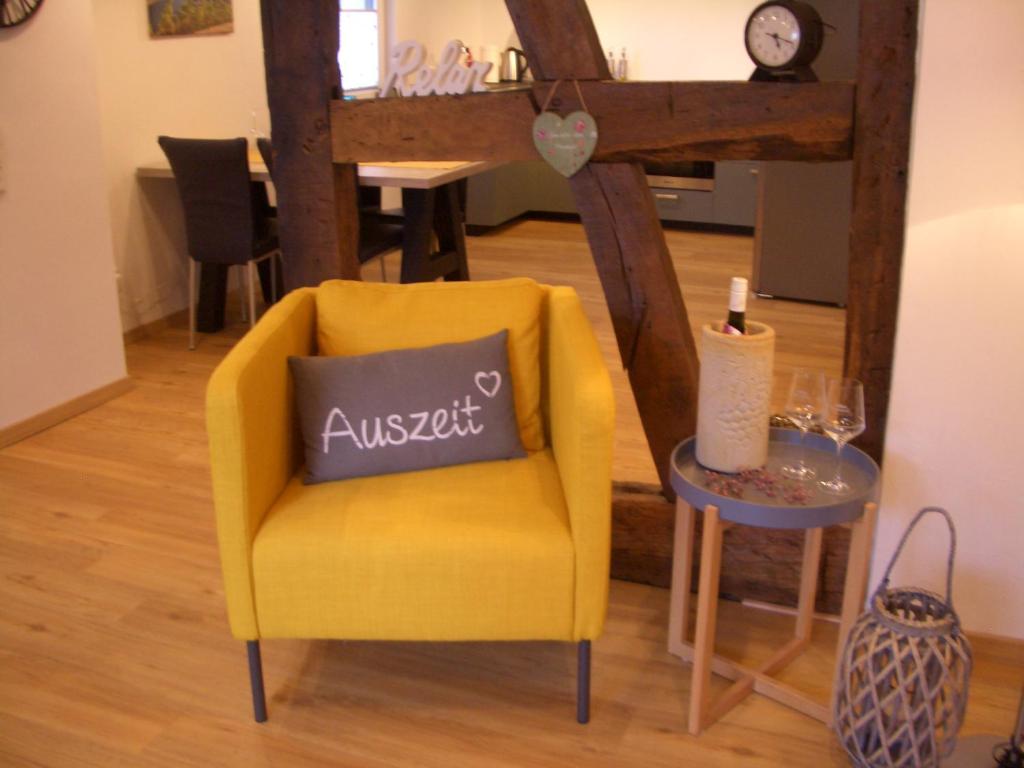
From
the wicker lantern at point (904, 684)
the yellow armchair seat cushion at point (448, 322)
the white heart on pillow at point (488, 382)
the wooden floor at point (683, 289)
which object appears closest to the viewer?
the wicker lantern at point (904, 684)

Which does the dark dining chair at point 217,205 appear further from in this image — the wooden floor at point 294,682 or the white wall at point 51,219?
the wooden floor at point 294,682

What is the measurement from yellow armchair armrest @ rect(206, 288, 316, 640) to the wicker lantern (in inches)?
44.2

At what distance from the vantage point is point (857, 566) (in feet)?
6.43

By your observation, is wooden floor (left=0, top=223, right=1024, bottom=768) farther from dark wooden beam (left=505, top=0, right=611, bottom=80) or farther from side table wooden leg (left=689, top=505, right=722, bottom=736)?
dark wooden beam (left=505, top=0, right=611, bottom=80)

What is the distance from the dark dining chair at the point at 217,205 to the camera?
4195mm

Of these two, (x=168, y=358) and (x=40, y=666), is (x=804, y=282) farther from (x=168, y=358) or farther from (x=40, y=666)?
(x=40, y=666)

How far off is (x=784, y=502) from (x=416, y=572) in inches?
27.1

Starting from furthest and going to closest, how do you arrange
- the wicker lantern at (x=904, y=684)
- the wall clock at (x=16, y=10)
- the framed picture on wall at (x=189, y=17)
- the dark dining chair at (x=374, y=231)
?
the framed picture on wall at (x=189, y=17)
the dark dining chair at (x=374, y=231)
the wall clock at (x=16, y=10)
the wicker lantern at (x=904, y=684)

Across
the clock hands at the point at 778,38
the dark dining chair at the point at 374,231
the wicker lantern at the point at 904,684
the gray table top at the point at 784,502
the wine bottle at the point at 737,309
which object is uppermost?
the clock hands at the point at 778,38

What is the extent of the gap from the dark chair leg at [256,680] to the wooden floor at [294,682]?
0.03 m

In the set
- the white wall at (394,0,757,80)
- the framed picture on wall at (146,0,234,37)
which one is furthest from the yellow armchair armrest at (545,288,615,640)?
the white wall at (394,0,757,80)

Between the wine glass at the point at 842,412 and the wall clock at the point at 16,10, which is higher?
the wall clock at the point at 16,10

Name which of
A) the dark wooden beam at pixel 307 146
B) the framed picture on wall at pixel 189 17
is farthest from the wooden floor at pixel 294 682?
the framed picture on wall at pixel 189 17

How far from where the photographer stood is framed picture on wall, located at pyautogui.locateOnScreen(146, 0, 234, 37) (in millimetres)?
4555
